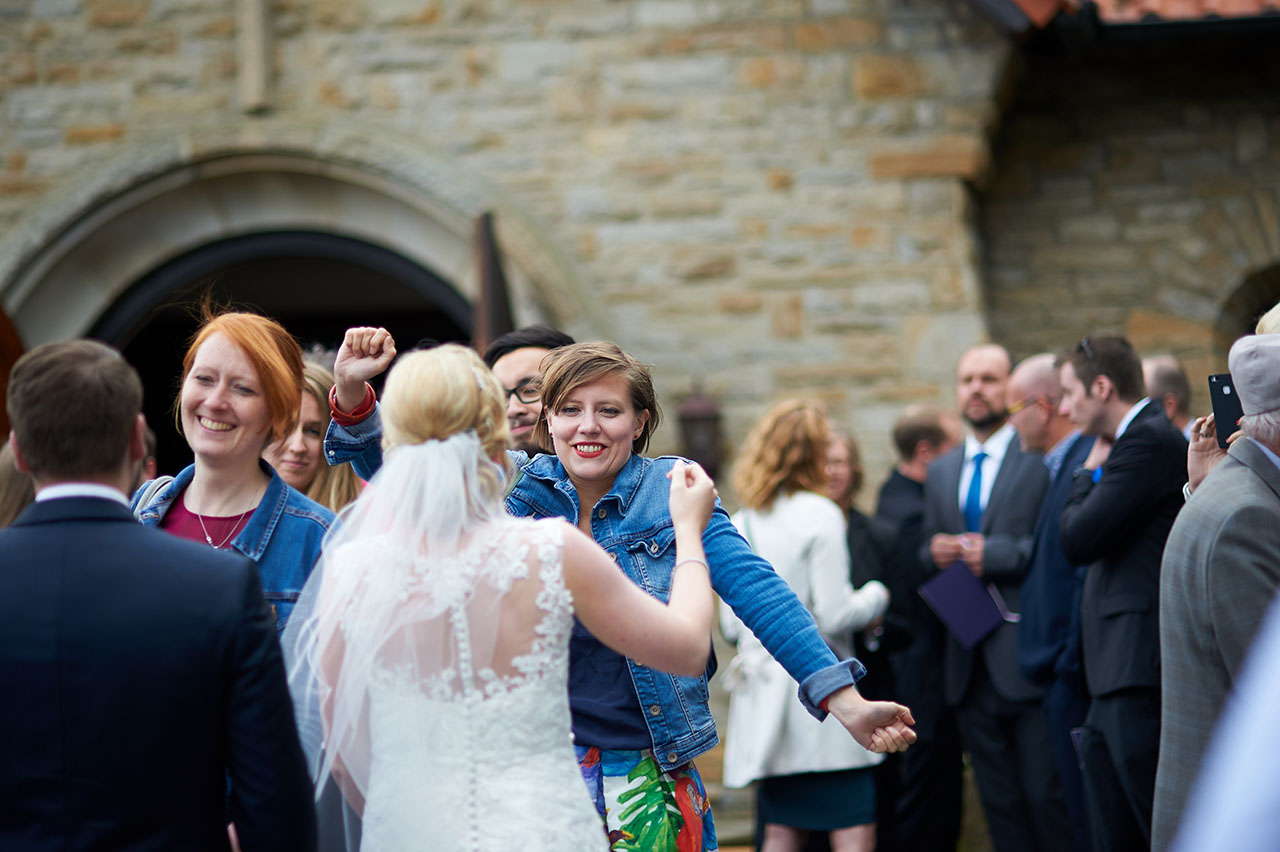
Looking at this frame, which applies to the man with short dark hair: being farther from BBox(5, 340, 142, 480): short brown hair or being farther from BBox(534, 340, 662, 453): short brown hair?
BBox(5, 340, 142, 480): short brown hair

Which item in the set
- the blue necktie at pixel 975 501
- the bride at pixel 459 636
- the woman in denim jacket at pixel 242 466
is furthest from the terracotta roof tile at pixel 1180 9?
the bride at pixel 459 636

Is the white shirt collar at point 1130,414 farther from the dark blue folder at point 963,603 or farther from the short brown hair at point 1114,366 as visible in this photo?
the dark blue folder at point 963,603

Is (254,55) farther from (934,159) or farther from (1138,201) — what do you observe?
(1138,201)

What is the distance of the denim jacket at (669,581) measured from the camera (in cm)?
247

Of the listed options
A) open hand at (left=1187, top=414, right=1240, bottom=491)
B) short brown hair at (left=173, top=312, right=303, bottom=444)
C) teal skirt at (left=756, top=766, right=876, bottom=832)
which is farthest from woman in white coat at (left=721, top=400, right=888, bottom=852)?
short brown hair at (left=173, top=312, right=303, bottom=444)

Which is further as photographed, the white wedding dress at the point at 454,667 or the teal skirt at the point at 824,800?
the teal skirt at the point at 824,800

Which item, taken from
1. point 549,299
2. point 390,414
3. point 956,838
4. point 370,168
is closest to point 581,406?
point 390,414

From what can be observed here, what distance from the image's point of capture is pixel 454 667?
206 centimetres

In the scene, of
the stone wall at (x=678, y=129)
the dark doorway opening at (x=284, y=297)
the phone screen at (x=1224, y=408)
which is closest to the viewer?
the phone screen at (x=1224, y=408)

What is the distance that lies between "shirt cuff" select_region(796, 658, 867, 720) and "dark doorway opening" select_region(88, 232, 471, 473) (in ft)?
17.1

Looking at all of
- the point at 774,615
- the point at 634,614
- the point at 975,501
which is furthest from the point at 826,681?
the point at 975,501

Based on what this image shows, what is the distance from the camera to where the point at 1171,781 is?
2691mm

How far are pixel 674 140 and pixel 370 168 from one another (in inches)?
66.5

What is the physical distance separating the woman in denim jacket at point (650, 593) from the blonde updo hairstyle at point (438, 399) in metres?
0.44
